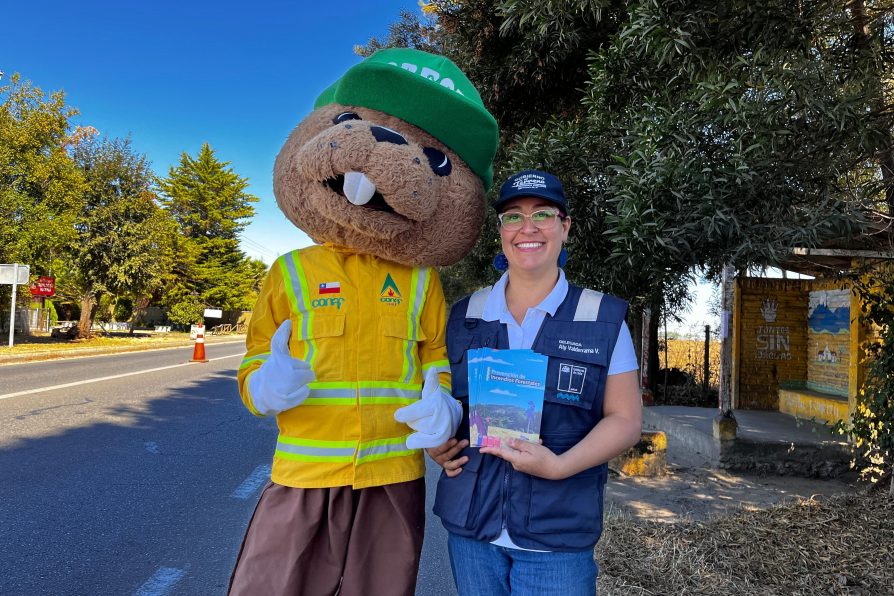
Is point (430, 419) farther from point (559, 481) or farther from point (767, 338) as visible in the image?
point (767, 338)

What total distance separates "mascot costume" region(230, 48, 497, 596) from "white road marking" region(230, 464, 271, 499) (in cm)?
321

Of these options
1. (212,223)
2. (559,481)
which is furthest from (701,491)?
(212,223)

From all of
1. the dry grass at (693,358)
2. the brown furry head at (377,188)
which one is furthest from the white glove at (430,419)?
the dry grass at (693,358)

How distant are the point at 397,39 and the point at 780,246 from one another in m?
9.91

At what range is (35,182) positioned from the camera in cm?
2039

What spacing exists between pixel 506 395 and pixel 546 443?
7.9 inches

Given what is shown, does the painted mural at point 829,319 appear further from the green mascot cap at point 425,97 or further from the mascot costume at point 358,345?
the mascot costume at point 358,345

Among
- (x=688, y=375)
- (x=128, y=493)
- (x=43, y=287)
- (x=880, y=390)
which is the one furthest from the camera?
(x=43, y=287)

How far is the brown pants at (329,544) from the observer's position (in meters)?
1.96

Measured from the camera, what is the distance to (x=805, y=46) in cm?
349

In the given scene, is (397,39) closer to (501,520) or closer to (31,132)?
(501,520)

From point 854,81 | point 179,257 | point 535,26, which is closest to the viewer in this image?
point 854,81

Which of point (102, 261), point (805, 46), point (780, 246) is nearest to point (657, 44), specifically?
point (805, 46)

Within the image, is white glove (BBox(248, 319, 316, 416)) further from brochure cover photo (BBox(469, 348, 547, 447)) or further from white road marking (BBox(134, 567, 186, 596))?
white road marking (BBox(134, 567, 186, 596))
